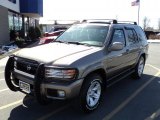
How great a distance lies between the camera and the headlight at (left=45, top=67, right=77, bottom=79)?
473 centimetres

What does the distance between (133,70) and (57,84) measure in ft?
12.4

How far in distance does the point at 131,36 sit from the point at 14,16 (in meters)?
20.4

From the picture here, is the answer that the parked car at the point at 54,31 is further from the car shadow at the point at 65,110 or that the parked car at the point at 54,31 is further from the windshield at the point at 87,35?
the car shadow at the point at 65,110

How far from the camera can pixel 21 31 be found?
92.8ft

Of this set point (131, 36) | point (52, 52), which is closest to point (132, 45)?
point (131, 36)

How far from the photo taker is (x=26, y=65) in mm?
5152

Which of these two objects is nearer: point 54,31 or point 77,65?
point 77,65

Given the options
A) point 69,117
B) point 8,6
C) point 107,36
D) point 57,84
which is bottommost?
point 69,117

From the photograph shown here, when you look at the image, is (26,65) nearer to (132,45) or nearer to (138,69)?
(132,45)

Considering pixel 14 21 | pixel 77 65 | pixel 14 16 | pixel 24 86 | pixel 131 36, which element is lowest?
pixel 24 86

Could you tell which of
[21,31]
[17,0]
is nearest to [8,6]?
[17,0]

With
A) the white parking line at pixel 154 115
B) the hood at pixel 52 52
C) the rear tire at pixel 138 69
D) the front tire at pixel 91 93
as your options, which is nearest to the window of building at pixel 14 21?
the rear tire at pixel 138 69

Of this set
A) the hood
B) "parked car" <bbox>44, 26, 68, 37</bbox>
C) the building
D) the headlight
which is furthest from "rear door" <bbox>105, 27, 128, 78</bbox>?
the building

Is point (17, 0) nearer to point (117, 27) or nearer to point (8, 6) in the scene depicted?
point (8, 6)
